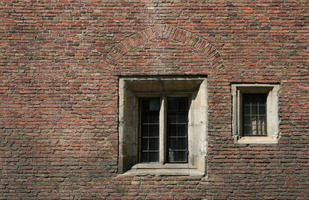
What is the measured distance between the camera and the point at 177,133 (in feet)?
18.0

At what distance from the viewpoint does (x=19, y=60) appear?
204 inches

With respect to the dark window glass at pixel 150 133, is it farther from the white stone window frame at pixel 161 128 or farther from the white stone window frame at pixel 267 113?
the white stone window frame at pixel 267 113

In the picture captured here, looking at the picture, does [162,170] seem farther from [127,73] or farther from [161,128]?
[127,73]

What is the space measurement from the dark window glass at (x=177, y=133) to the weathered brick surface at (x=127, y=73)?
0.59m

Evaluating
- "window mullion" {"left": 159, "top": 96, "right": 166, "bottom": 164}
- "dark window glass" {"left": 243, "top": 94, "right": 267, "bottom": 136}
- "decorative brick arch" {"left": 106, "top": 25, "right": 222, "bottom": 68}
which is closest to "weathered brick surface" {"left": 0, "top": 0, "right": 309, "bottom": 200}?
"decorative brick arch" {"left": 106, "top": 25, "right": 222, "bottom": 68}

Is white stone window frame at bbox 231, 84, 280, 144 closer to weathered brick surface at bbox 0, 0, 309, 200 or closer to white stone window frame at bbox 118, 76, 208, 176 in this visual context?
weathered brick surface at bbox 0, 0, 309, 200

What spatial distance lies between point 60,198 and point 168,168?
2.10m

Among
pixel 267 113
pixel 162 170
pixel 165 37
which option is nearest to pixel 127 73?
pixel 165 37

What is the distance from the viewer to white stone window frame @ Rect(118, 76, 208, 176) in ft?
16.8

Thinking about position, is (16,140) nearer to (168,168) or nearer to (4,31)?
(4,31)

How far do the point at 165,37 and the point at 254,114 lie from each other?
2323 millimetres

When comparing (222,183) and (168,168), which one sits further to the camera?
(168,168)

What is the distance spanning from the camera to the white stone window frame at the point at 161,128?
5.11m

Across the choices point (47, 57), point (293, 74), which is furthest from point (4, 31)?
point (293, 74)
